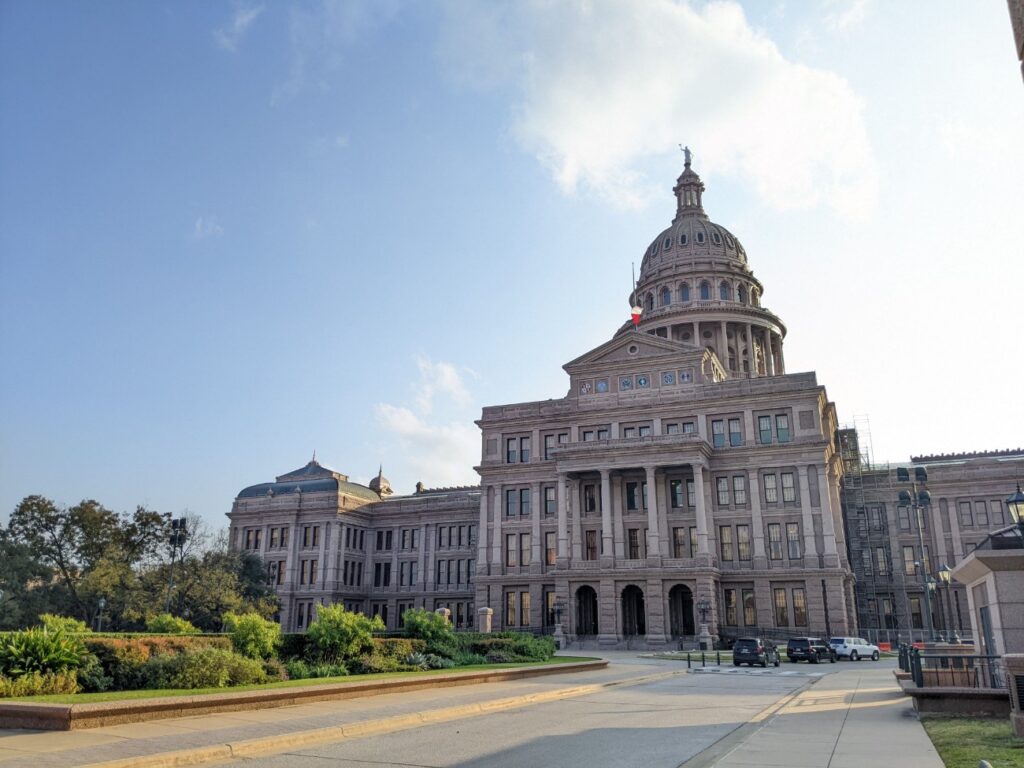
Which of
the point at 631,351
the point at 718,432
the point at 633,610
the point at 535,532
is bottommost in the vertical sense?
the point at 633,610

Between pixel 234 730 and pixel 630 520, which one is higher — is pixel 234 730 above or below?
below

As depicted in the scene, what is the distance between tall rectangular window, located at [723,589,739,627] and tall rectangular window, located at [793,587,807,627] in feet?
13.9

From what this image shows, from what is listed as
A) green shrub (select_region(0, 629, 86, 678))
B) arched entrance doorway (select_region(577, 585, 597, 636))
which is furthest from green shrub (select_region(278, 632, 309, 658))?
arched entrance doorway (select_region(577, 585, 597, 636))

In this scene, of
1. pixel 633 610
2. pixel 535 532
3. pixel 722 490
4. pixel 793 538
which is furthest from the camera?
pixel 535 532

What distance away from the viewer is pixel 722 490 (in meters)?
63.8

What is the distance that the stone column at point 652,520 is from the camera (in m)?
61.4

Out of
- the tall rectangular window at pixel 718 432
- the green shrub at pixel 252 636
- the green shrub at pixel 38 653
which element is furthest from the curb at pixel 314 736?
the tall rectangular window at pixel 718 432

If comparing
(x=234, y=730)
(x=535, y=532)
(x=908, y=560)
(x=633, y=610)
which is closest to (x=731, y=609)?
(x=633, y=610)

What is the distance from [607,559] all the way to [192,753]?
174 ft

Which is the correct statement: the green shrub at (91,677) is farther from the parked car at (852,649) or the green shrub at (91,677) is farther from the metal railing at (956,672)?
the parked car at (852,649)

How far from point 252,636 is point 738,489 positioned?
47944mm

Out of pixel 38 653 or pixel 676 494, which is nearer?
pixel 38 653

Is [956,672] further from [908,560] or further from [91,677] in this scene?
[908,560]

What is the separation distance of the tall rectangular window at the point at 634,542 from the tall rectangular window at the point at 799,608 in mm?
12328
